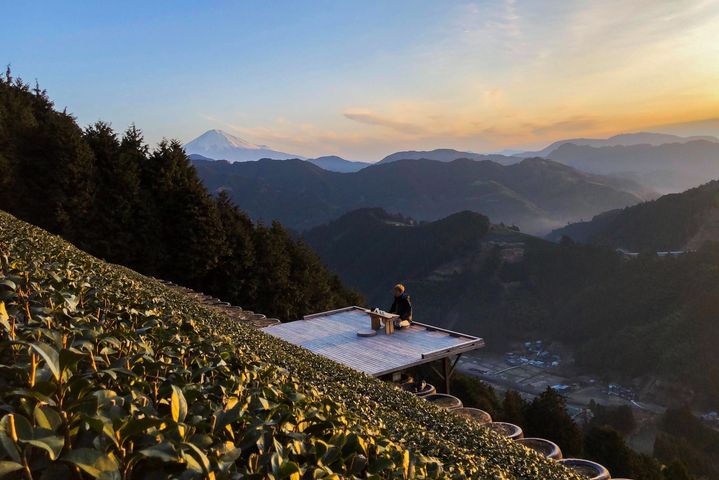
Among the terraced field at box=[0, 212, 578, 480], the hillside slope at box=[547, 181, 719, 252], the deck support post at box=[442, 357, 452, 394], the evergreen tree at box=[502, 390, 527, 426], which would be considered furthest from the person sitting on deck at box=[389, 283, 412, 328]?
the hillside slope at box=[547, 181, 719, 252]

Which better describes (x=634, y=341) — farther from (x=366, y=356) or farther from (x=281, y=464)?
(x=281, y=464)

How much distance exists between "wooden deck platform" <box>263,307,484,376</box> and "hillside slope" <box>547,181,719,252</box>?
367 ft

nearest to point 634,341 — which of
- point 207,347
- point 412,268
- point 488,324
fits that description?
point 488,324

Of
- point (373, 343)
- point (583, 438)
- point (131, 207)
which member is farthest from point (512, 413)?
point (131, 207)

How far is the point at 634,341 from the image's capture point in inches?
3241

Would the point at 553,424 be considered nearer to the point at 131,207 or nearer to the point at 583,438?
the point at 583,438

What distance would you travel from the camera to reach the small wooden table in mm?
12930

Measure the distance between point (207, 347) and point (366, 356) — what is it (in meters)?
7.59

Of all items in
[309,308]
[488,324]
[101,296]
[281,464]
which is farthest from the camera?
[488,324]

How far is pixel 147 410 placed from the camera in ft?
6.49

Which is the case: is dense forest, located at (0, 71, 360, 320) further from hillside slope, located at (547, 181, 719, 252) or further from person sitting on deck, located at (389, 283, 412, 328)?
hillside slope, located at (547, 181, 719, 252)

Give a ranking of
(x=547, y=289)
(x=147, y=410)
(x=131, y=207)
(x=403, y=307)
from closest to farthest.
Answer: (x=147, y=410) < (x=403, y=307) < (x=131, y=207) < (x=547, y=289)

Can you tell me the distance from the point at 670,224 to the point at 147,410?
134323 millimetres

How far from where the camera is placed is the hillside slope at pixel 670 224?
109 m
